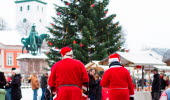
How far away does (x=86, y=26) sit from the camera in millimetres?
29406

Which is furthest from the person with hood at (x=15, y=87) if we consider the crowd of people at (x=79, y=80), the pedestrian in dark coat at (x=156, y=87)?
the pedestrian in dark coat at (x=156, y=87)

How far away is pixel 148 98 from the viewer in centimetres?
2027

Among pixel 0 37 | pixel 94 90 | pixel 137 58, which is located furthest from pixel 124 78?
pixel 0 37

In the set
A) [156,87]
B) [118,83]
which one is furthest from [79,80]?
[156,87]

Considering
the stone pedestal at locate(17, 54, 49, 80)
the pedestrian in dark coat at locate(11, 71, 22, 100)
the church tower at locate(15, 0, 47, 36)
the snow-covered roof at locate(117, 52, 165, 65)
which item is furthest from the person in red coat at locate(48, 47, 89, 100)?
the church tower at locate(15, 0, 47, 36)

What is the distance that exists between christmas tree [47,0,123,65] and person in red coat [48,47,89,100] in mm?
19985

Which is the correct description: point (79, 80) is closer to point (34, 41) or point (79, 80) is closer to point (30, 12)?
point (34, 41)

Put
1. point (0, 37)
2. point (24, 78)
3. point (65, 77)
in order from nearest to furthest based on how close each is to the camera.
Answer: point (65, 77), point (24, 78), point (0, 37)

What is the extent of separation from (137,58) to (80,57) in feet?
30.4

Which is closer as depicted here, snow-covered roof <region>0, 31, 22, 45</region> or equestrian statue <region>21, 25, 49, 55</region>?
equestrian statue <region>21, 25, 49, 55</region>

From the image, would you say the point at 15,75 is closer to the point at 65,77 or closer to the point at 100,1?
the point at 65,77

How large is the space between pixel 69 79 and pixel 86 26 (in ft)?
67.1

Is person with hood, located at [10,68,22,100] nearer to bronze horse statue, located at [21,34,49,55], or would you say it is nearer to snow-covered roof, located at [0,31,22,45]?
bronze horse statue, located at [21,34,49,55]

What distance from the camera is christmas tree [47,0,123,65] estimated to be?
2967 centimetres
